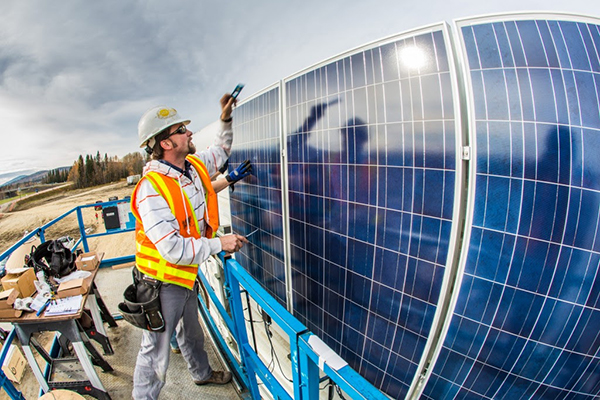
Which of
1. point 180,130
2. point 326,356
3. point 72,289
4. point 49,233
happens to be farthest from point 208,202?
point 49,233

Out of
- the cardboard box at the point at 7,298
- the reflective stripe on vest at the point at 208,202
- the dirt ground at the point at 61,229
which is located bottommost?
the dirt ground at the point at 61,229

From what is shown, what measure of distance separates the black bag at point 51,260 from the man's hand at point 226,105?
2798mm

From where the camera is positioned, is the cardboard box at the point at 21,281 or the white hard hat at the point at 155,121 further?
the cardboard box at the point at 21,281

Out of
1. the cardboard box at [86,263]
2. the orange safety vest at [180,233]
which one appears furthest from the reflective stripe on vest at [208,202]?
the cardboard box at [86,263]

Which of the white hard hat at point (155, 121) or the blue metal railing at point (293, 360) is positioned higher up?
the white hard hat at point (155, 121)

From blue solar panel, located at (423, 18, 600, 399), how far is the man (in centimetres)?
164

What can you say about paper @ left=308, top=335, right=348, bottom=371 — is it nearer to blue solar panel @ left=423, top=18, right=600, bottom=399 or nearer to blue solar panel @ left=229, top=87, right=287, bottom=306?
blue solar panel @ left=423, top=18, right=600, bottom=399

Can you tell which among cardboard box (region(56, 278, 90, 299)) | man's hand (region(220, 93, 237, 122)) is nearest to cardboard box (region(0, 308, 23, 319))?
cardboard box (region(56, 278, 90, 299))

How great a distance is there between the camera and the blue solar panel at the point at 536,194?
40.6 inches

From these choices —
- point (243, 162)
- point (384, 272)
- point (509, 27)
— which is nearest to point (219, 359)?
point (243, 162)

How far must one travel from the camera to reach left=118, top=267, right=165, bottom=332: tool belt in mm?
2045

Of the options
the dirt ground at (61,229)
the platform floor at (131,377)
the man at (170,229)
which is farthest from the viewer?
the dirt ground at (61,229)

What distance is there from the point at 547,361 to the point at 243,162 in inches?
99.4

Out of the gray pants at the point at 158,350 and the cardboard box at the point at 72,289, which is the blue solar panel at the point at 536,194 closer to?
the gray pants at the point at 158,350
